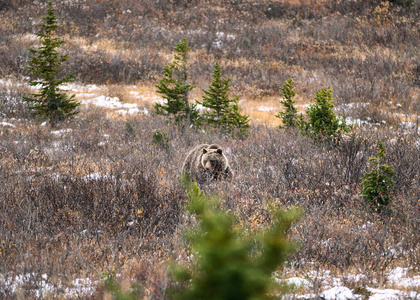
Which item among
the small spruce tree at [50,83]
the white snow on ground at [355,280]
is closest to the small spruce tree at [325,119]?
the white snow on ground at [355,280]

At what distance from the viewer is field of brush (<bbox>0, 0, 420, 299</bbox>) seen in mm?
3580

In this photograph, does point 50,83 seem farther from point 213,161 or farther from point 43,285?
point 43,285

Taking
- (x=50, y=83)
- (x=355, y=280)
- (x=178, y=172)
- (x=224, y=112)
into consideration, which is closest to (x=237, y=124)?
(x=224, y=112)

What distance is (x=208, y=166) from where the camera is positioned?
6.84 m

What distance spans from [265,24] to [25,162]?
25422mm

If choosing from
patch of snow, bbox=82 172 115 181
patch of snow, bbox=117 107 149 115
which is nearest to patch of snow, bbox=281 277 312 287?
patch of snow, bbox=82 172 115 181

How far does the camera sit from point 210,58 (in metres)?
24.3

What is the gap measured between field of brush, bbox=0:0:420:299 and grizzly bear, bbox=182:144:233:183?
0.43 meters

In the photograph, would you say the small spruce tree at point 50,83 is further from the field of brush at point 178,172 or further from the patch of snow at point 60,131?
the patch of snow at point 60,131

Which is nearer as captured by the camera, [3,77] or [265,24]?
[3,77]

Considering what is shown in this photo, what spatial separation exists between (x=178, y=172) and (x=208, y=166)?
34.1 inches

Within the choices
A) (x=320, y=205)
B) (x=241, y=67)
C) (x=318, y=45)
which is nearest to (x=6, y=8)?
(x=241, y=67)

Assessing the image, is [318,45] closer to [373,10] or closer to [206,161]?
[373,10]

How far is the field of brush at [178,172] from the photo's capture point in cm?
358
